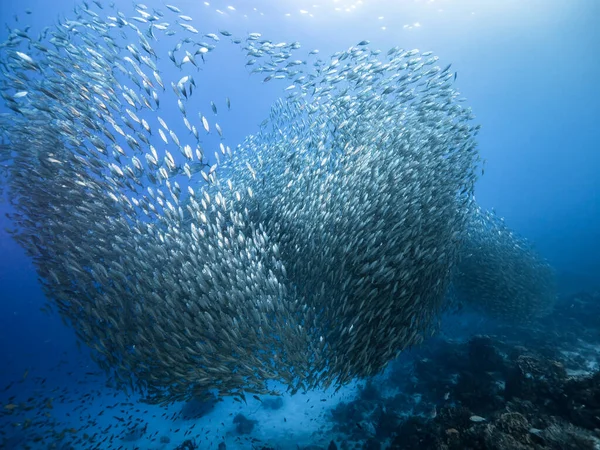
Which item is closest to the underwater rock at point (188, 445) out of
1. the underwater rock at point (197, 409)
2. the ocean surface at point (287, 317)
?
the ocean surface at point (287, 317)

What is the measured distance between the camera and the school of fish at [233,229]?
647 centimetres

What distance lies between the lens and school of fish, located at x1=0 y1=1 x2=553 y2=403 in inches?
255

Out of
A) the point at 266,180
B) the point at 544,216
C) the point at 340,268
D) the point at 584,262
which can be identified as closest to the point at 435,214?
the point at 340,268

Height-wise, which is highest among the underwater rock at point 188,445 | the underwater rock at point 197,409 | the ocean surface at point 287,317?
the ocean surface at point 287,317

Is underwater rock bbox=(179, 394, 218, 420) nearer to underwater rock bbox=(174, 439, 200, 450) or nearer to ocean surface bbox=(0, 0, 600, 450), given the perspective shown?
ocean surface bbox=(0, 0, 600, 450)

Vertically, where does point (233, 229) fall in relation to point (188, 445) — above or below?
above

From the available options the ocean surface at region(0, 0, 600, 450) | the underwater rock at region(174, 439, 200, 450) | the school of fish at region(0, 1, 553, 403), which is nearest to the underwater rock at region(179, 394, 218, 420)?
the ocean surface at region(0, 0, 600, 450)

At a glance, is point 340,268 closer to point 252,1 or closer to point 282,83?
point 252,1

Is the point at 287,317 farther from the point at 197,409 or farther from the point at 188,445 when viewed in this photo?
the point at 197,409

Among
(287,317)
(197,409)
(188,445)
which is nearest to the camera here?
(287,317)

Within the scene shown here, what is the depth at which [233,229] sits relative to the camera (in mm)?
7387

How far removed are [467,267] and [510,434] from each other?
1006 cm

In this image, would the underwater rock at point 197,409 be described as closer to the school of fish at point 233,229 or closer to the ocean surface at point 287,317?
the ocean surface at point 287,317

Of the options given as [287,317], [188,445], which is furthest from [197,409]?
[287,317]
